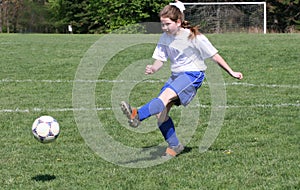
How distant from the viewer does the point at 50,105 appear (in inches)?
391

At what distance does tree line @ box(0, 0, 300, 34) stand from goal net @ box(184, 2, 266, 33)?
1101cm

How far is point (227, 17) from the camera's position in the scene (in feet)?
105

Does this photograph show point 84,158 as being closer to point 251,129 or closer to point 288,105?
point 251,129

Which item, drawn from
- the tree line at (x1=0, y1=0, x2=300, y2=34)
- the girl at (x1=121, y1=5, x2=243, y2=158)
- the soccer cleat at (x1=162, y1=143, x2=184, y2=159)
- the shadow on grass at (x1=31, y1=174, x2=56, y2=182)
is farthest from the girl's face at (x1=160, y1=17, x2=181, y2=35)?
the tree line at (x1=0, y1=0, x2=300, y2=34)

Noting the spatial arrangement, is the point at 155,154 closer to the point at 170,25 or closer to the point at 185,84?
the point at 185,84

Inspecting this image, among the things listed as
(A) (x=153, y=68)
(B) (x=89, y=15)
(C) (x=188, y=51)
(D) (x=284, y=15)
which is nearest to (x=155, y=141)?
(A) (x=153, y=68)

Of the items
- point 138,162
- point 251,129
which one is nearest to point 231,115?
point 251,129

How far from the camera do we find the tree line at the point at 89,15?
153 ft

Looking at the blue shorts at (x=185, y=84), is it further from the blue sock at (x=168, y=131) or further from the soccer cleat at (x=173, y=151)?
the soccer cleat at (x=173, y=151)

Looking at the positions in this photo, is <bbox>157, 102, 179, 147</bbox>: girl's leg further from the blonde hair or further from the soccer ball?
the soccer ball

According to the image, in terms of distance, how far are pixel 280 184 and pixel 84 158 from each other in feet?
7.01

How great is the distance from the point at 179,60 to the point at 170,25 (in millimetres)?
408

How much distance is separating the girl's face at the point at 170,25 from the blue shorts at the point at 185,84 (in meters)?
0.48

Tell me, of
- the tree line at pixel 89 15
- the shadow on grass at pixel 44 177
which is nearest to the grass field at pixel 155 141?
the shadow on grass at pixel 44 177
